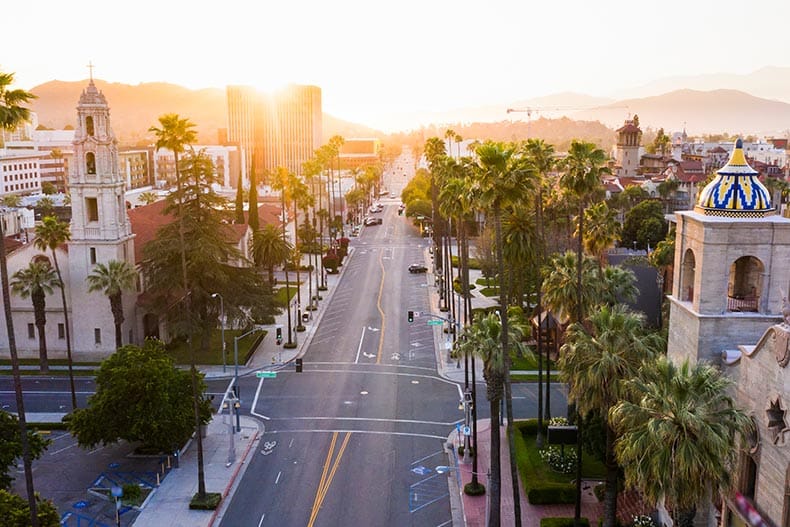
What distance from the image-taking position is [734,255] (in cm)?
2838

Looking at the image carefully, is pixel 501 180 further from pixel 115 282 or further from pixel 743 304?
pixel 115 282

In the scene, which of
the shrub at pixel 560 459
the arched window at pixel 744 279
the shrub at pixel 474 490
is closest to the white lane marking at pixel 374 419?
the shrub at pixel 560 459

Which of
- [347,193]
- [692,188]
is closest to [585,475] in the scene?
[692,188]

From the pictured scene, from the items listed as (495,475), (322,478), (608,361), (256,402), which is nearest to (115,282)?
(256,402)

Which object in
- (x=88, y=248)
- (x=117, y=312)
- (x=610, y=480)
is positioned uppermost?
(x=88, y=248)

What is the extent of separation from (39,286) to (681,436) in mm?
49959

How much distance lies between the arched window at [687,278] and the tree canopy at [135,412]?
27523 mm

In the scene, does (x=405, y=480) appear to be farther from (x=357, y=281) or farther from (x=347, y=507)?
(x=357, y=281)

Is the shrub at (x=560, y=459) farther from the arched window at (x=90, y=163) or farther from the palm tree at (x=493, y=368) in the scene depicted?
the arched window at (x=90, y=163)

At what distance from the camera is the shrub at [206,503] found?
36625mm

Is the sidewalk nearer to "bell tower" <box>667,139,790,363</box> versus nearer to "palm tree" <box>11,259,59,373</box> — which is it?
"palm tree" <box>11,259,59,373</box>

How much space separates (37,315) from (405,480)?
114 ft

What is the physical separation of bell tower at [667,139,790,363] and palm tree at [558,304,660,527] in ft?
7.33

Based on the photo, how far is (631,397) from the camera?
2902 centimetres
